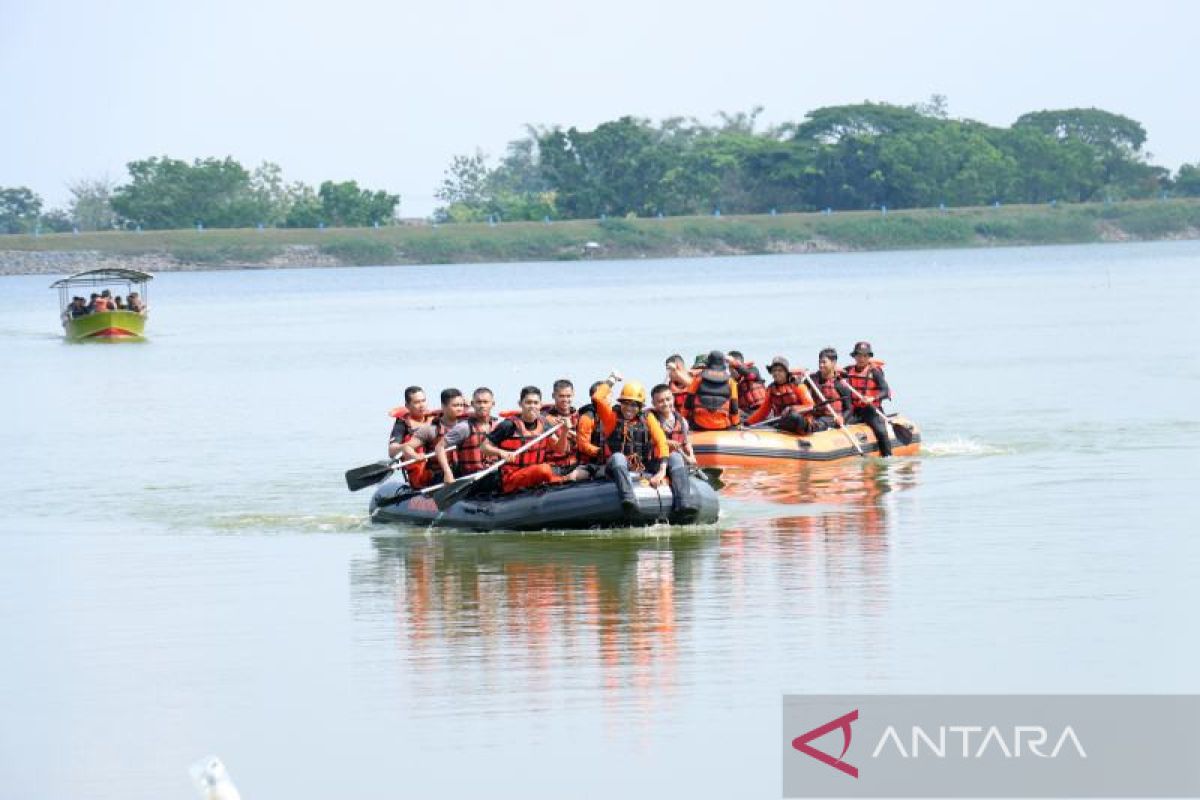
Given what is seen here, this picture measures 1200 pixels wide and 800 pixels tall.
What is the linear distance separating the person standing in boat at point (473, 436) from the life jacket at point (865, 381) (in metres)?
7.16

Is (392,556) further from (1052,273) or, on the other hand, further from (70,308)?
(1052,273)

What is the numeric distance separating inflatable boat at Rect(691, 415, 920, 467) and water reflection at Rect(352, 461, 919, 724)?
4.33 ft

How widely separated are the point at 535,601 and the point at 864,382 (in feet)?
33.5

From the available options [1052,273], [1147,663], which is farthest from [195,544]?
[1052,273]

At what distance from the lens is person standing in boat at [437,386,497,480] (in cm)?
2164

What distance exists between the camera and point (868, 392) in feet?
91.4

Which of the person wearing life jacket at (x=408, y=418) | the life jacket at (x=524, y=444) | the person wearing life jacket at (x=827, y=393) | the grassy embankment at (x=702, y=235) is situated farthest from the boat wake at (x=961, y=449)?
the grassy embankment at (x=702, y=235)

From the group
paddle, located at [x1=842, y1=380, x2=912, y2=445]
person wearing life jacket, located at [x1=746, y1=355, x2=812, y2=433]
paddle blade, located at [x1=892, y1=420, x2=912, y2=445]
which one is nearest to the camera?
person wearing life jacket, located at [x1=746, y1=355, x2=812, y2=433]

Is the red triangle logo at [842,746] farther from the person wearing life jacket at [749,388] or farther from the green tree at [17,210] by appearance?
the green tree at [17,210]

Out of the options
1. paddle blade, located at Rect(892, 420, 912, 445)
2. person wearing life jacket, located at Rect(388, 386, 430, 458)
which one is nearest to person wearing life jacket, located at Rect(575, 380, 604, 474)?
person wearing life jacket, located at Rect(388, 386, 430, 458)

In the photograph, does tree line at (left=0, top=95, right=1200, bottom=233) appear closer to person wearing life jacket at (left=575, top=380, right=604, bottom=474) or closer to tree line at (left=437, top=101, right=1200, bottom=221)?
tree line at (left=437, top=101, right=1200, bottom=221)

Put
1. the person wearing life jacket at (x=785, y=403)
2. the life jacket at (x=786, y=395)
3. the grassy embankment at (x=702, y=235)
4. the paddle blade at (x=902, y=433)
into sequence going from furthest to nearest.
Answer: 1. the grassy embankment at (x=702, y=235)
2. the paddle blade at (x=902, y=433)
3. the life jacket at (x=786, y=395)
4. the person wearing life jacket at (x=785, y=403)

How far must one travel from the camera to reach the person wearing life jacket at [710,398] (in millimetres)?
26500

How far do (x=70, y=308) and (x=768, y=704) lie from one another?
166 ft
